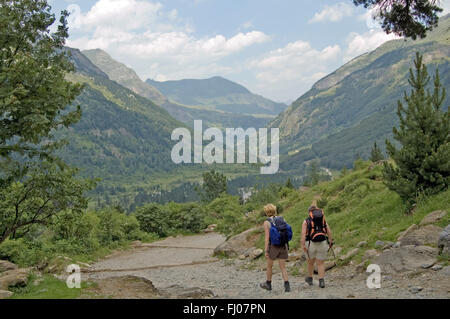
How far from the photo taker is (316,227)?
10422 millimetres

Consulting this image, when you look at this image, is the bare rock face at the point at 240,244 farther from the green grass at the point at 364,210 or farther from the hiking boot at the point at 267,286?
the hiking boot at the point at 267,286

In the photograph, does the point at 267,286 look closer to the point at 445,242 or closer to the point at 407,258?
the point at 407,258

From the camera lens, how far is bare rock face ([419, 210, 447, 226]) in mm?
12828

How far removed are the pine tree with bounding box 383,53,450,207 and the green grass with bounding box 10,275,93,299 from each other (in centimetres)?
1232

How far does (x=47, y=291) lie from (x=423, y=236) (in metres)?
11.8

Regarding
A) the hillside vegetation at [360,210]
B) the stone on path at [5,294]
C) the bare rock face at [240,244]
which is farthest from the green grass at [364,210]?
the stone on path at [5,294]

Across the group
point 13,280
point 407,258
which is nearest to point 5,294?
point 13,280

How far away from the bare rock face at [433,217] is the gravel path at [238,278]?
301 cm

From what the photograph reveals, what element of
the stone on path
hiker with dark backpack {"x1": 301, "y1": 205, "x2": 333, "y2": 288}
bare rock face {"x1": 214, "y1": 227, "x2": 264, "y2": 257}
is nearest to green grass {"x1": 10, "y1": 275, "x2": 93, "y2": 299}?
the stone on path

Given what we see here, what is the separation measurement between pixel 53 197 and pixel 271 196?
2387 centimetres

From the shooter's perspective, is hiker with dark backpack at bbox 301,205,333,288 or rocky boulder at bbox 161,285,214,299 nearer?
hiker with dark backpack at bbox 301,205,333,288

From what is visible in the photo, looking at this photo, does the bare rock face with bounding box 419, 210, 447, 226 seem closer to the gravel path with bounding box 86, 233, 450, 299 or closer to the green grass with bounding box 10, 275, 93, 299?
the gravel path with bounding box 86, 233, 450, 299
